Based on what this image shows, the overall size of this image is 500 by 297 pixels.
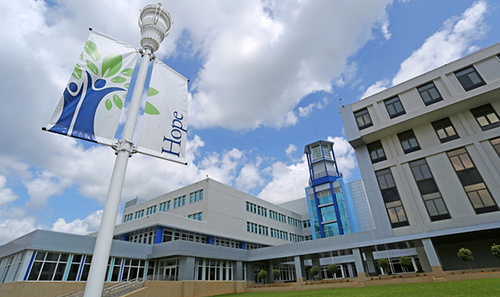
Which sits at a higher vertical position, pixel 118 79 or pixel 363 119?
pixel 363 119

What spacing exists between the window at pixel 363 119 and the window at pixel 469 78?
885cm

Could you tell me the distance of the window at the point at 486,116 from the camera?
2338 centimetres

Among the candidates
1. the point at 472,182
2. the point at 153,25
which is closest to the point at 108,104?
the point at 153,25

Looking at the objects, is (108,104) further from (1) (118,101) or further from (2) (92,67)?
(2) (92,67)

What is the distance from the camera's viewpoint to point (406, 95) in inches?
1085

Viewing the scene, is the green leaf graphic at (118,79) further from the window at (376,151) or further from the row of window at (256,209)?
the row of window at (256,209)

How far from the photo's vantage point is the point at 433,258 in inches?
838

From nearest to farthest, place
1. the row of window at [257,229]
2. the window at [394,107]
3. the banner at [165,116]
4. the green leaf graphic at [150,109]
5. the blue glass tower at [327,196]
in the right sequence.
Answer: the banner at [165,116], the green leaf graphic at [150,109], the window at [394,107], the row of window at [257,229], the blue glass tower at [327,196]

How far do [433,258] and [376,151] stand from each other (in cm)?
1171

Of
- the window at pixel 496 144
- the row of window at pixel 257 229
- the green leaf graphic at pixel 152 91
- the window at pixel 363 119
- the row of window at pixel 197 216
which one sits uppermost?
the window at pixel 363 119

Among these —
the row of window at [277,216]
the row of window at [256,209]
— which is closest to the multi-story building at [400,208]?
the row of window at [256,209]

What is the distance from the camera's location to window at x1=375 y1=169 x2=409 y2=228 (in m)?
24.6

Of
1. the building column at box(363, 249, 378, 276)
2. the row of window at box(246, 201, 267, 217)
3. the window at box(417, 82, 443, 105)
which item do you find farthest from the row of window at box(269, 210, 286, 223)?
the window at box(417, 82, 443, 105)

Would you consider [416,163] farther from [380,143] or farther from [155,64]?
[155,64]
